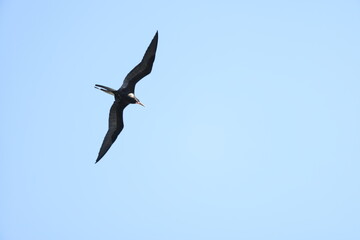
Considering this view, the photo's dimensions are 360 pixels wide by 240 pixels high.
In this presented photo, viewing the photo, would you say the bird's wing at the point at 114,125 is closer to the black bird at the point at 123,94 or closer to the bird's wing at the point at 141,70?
the black bird at the point at 123,94

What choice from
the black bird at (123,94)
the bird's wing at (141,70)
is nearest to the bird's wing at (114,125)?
the black bird at (123,94)

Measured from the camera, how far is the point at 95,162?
25.4m

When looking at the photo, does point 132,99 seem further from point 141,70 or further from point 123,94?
point 141,70

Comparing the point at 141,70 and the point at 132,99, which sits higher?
the point at 141,70

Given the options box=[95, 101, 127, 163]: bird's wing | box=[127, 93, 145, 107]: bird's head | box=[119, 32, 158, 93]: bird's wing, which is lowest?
box=[95, 101, 127, 163]: bird's wing

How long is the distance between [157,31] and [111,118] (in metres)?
5.17

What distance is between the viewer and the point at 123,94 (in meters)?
26.0

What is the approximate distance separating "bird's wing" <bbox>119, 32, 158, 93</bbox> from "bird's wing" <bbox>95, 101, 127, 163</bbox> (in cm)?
102

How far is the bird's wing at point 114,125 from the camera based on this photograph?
26.3 m

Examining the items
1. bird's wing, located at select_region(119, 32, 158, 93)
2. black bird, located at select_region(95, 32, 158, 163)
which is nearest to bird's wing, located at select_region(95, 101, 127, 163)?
black bird, located at select_region(95, 32, 158, 163)

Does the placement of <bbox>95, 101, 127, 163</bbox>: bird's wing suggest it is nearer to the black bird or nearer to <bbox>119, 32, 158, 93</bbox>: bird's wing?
the black bird

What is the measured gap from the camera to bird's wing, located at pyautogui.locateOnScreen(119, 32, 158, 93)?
80.5 feet

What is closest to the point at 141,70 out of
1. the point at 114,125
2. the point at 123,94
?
the point at 123,94

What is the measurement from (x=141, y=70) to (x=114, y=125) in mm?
3337
